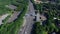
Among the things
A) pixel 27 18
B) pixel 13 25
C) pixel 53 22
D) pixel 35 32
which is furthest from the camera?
pixel 27 18

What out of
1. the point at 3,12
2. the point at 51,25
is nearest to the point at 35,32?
the point at 51,25

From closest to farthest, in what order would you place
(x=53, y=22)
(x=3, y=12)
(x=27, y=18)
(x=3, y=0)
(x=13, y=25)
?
(x=13, y=25), (x=53, y=22), (x=27, y=18), (x=3, y=12), (x=3, y=0)

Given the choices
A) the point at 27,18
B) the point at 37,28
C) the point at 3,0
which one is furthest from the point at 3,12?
the point at 37,28

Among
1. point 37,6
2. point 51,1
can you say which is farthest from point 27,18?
point 51,1

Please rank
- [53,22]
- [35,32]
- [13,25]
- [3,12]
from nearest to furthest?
[35,32], [13,25], [53,22], [3,12]

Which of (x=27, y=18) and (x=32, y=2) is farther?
(x=32, y=2)

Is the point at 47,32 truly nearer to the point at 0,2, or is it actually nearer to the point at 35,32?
the point at 35,32

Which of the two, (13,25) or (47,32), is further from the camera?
(13,25)

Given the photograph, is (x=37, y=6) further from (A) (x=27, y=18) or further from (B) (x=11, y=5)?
(A) (x=27, y=18)
